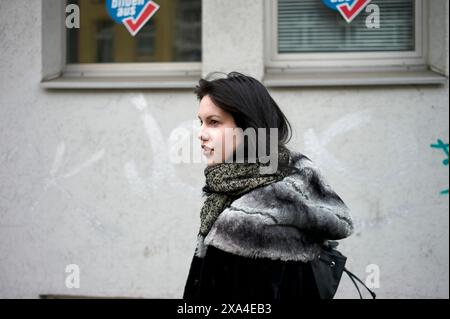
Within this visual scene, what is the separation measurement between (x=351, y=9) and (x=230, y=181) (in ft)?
10.7

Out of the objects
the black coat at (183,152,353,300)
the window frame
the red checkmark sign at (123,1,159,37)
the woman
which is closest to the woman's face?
the woman

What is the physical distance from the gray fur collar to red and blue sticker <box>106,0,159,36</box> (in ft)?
11.1

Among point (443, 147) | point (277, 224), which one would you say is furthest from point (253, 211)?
point (443, 147)

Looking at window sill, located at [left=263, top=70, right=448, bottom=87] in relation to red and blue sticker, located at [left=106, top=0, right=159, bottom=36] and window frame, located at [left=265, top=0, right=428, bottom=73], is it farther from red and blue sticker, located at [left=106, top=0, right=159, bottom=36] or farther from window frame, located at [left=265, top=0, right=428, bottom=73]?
→ red and blue sticker, located at [left=106, top=0, right=159, bottom=36]

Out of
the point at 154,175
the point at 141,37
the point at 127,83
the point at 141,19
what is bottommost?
the point at 154,175

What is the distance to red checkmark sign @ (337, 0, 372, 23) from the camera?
464 centimetres

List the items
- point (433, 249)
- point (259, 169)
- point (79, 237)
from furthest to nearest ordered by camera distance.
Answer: point (79, 237) < point (433, 249) < point (259, 169)

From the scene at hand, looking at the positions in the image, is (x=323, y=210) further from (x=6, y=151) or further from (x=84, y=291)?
(x=6, y=151)

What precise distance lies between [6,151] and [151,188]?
1.26 metres

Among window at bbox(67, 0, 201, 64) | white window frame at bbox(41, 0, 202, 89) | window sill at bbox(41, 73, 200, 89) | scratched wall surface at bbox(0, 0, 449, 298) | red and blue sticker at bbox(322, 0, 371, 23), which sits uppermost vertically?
red and blue sticker at bbox(322, 0, 371, 23)

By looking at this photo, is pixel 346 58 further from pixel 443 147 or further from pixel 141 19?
pixel 141 19

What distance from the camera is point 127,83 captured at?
4.61m

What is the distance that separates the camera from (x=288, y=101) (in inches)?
177

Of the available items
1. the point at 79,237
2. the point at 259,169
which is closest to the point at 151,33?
the point at 79,237
